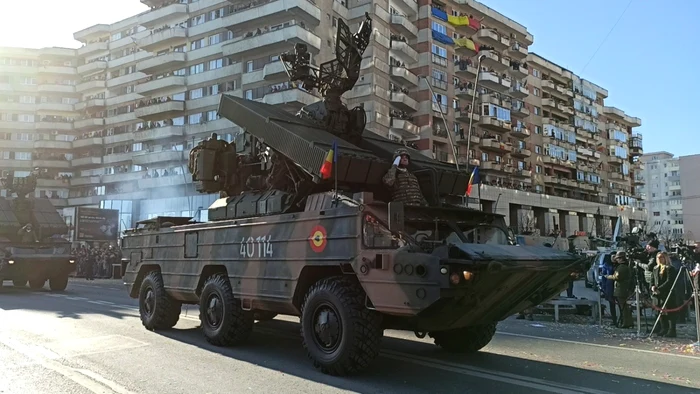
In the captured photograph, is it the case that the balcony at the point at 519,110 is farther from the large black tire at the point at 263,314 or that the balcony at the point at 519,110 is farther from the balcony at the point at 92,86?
the large black tire at the point at 263,314

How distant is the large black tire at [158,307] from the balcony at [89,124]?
5798 cm

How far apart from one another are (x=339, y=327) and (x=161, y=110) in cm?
4699

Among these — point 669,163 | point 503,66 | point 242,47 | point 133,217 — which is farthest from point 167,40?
point 669,163

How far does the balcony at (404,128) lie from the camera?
43.1 metres

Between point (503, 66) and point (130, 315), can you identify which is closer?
point (130, 315)

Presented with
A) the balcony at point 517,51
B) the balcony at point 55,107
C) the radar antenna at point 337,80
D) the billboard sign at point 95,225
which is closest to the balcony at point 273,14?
the billboard sign at point 95,225

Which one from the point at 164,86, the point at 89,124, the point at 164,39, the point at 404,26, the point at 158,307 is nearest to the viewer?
the point at 158,307

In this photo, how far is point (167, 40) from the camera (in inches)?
2018

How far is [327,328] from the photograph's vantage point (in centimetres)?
634

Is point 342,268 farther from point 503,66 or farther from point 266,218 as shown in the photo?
point 503,66

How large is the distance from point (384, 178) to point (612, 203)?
73525 mm

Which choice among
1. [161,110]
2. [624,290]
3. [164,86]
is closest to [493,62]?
[164,86]

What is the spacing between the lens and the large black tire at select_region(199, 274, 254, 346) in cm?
800

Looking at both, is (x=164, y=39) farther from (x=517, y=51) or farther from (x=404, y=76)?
(x=517, y=51)
